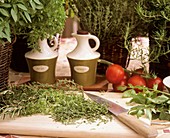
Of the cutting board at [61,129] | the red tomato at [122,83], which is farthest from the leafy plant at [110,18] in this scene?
the cutting board at [61,129]

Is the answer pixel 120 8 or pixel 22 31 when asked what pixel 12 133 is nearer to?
pixel 22 31

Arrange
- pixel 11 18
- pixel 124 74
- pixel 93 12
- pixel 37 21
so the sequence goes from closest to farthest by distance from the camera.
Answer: pixel 11 18 < pixel 37 21 < pixel 124 74 < pixel 93 12

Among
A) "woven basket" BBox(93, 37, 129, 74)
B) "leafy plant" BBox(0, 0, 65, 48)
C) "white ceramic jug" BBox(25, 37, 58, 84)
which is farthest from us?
"woven basket" BBox(93, 37, 129, 74)

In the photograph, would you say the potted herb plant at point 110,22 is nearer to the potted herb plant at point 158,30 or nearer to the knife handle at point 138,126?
the potted herb plant at point 158,30

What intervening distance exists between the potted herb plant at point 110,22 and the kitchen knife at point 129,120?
10.8 inches

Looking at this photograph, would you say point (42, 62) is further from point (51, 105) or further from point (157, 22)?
point (157, 22)

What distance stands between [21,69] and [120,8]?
0.39m

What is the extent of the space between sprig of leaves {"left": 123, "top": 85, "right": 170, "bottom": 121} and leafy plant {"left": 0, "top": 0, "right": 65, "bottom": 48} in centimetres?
27

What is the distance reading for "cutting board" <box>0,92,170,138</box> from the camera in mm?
819

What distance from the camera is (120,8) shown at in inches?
46.8

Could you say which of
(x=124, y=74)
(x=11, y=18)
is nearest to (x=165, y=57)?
(x=124, y=74)

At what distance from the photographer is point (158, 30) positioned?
1.14 m

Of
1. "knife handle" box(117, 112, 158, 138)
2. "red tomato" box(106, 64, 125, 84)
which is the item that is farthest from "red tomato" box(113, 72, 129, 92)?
"knife handle" box(117, 112, 158, 138)

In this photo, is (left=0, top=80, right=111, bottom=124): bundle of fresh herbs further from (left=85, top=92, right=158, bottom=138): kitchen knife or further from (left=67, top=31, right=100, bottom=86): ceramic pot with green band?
(left=67, top=31, right=100, bottom=86): ceramic pot with green band
